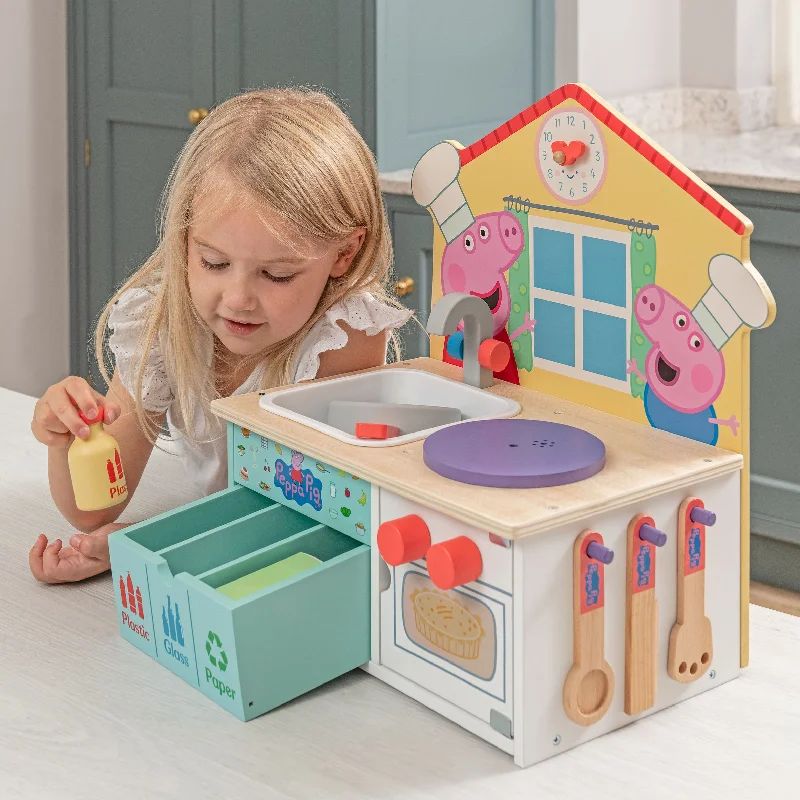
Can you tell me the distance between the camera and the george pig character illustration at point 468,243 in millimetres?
1138

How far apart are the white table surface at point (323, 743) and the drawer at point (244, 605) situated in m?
0.02

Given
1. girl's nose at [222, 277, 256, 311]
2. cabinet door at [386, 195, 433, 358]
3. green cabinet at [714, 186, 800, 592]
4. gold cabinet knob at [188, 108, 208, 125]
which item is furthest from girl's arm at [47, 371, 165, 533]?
gold cabinet knob at [188, 108, 208, 125]

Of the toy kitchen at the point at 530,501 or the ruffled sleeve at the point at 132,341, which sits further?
the ruffled sleeve at the point at 132,341

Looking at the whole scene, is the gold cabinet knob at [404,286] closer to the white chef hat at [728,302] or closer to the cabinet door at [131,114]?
the cabinet door at [131,114]

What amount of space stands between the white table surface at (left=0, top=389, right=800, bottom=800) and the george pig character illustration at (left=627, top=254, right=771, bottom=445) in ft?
0.68

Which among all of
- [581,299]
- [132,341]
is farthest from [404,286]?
[581,299]

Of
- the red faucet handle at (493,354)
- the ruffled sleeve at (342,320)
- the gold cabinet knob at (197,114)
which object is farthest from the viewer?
the gold cabinet knob at (197,114)

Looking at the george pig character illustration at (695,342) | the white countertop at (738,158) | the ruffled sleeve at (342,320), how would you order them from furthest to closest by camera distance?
the white countertop at (738,158), the ruffled sleeve at (342,320), the george pig character illustration at (695,342)

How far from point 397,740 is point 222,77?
233cm

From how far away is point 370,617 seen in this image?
0.96 m

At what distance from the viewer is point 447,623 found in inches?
35.1

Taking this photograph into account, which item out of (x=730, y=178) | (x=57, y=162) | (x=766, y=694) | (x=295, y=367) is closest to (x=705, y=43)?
(x=730, y=178)

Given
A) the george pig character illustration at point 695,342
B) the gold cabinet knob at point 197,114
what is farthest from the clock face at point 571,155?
the gold cabinet knob at point 197,114

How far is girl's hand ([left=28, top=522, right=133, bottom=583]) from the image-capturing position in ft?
3.66
